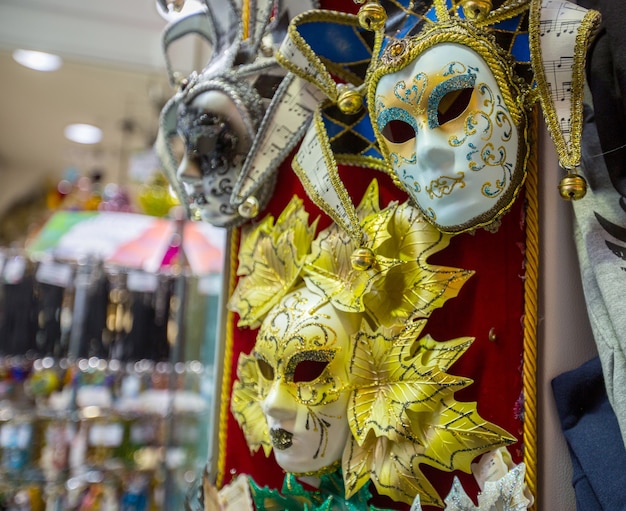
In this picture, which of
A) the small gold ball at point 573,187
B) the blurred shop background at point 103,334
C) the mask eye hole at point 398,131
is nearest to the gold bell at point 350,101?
the mask eye hole at point 398,131

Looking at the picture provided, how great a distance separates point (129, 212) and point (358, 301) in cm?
234

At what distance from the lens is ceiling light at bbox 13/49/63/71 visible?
285 cm

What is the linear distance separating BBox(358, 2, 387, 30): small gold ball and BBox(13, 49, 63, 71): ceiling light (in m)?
2.53

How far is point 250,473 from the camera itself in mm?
1068

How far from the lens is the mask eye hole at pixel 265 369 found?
2.86 feet

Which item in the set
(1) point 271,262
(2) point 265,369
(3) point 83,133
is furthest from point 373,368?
(3) point 83,133

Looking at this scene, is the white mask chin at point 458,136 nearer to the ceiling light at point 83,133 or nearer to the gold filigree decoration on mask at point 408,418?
the gold filigree decoration on mask at point 408,418

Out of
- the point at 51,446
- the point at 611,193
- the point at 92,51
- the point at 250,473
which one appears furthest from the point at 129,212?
the point at 611,193

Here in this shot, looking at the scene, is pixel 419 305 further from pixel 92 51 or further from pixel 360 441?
pixel 92 51

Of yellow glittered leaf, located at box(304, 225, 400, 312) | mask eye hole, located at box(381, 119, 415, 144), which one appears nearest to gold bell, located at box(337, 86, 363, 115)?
mask eye hole, located at box(381, 119, 415, 144)

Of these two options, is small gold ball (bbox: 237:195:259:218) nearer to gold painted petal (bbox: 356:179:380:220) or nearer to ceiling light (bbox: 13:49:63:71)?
gold painted petal (bbox: 356:179:380:220)

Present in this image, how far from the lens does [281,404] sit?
30.7 inches

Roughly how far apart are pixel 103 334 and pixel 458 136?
86.0 inches

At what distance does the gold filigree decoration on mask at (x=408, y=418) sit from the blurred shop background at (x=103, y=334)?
1.58 m
